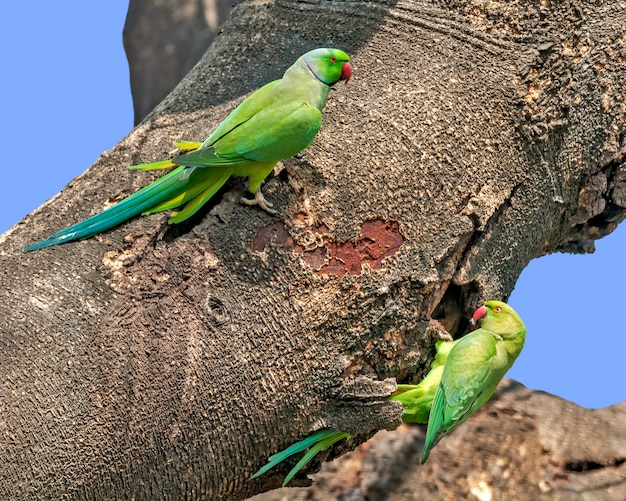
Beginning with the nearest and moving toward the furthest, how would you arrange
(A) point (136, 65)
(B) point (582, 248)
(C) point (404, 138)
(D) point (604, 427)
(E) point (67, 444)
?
(E) point (67, 444)
(C) point (404, 138)
(B) point (582, 248)
(D) point (604, 427)
(A) point (136, 65)

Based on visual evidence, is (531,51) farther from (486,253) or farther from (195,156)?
(195,156)

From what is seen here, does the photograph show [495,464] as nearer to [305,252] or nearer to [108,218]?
[305,252]

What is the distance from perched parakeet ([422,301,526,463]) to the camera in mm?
1937

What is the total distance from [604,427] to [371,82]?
5.75ft

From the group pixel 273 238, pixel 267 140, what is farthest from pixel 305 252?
pixel 267 140

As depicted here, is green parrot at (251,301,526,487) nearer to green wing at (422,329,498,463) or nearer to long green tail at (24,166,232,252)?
green wing at (422,329,498,463)

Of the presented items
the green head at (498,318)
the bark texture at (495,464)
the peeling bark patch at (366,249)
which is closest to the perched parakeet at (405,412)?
the green head at (498,318)

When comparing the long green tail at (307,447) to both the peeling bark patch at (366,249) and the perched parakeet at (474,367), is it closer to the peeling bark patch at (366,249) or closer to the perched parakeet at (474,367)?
the perched parakeet at (474,367)

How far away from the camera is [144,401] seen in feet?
5.50

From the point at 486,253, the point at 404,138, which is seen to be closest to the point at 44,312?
the point at 404,138

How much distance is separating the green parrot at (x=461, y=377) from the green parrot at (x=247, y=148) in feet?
1.88

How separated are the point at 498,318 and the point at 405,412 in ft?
1.08

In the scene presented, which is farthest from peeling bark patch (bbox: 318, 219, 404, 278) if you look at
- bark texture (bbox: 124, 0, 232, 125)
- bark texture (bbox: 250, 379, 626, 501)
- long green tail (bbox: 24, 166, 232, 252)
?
bark texture (bbox: 124, 0, 232, 125)

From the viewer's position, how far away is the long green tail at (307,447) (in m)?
1.79
